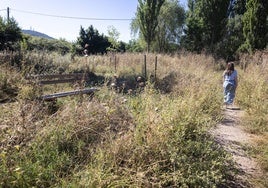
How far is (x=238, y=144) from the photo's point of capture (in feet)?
→ 15.8

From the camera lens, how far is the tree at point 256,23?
14773mm

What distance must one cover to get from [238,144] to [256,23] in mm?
12583

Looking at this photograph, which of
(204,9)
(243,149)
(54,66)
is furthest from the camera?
(204,9)

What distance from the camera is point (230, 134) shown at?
215 inches

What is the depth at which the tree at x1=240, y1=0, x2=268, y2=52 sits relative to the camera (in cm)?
1477

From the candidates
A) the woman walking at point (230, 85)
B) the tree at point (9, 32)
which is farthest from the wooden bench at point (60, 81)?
the tree at point (9, 32)

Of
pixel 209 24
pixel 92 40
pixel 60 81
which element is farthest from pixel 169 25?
pixel 60 81

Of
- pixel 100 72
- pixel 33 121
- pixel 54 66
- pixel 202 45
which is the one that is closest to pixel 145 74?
pixel 100 72

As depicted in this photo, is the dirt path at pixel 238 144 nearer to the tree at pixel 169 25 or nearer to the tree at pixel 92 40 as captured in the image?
the tree at pixel 169 25

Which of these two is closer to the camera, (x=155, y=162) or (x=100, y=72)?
(x=155, y=162)

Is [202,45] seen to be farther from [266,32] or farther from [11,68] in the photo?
[11,68]

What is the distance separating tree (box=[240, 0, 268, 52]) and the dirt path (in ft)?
31.2

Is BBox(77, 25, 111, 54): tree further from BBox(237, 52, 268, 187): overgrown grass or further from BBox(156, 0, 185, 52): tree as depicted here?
BBox(237, 52, 268, 187): overgrown grass

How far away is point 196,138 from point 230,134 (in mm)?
1912
